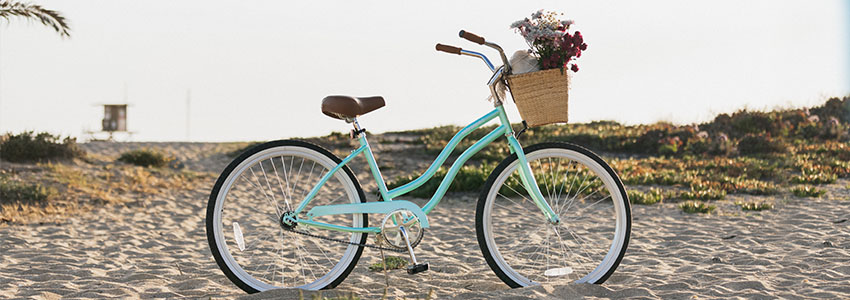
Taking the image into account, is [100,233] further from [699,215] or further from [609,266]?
[699,215]

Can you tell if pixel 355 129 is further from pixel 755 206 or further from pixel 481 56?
pixel 755 206

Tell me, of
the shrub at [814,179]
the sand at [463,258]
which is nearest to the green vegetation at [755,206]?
the sand at [463,258]

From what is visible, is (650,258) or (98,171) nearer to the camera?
(650,258)

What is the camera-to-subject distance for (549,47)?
4.09 metres

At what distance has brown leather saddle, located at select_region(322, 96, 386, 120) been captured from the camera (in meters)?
4.04

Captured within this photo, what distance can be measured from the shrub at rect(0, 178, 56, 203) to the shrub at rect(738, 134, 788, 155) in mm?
13548

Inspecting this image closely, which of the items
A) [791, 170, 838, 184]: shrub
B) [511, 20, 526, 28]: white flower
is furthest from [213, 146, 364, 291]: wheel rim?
[791, 170, 838, 184]: shrub

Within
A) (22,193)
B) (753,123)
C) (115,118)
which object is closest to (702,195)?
(22,193)

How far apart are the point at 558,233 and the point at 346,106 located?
5.13 ft

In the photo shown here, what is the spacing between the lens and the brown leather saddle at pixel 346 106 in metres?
4.04

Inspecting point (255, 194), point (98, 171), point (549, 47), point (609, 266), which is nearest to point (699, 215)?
point (609, 266)

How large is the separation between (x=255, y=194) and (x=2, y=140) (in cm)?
570

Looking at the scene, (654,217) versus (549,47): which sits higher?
(549,47)

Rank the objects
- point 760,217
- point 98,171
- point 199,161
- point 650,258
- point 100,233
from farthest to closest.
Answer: point 199,161
point 98,171
point 760,217
point 100,233
point 650,258
